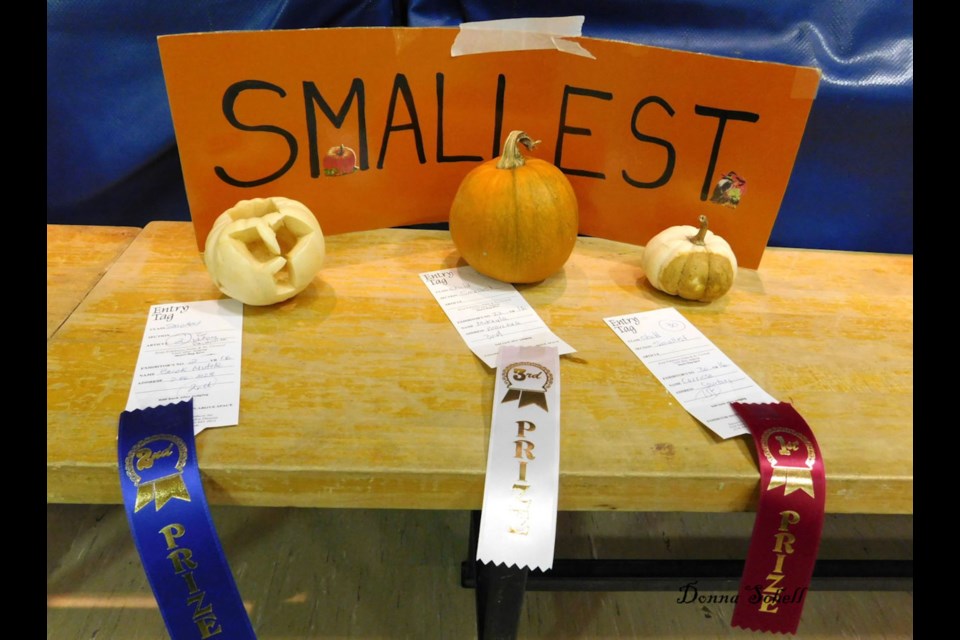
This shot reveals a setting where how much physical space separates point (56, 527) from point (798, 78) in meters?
1.29

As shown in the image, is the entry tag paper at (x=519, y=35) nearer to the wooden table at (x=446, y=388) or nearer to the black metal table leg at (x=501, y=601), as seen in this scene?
the wooden table at (x=446, y=388)

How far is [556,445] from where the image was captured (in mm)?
546

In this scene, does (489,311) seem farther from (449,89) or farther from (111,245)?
(111,245)

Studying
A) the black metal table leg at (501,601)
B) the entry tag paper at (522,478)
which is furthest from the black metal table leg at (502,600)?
the entry tag paper at (522,478)

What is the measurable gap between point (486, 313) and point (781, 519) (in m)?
0.37

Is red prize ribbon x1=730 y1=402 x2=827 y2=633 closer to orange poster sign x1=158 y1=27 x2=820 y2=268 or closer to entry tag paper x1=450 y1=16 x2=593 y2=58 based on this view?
orange poster sign x1=158 y1=27 x2=820 y2=268

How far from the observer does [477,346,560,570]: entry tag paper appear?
19.8 inches

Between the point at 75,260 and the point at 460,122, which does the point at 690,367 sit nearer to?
the point at 460,122

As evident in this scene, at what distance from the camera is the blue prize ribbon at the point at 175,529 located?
51 cm

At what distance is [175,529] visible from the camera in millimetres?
509

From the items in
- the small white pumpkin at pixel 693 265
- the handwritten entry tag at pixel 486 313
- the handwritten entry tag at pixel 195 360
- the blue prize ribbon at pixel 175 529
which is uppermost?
the small white pumpkin at pixel 693 265

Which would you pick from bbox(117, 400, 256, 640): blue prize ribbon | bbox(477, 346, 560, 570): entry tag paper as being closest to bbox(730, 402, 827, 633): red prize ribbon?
bbox(477, 346, 560, 570): entry tag paper

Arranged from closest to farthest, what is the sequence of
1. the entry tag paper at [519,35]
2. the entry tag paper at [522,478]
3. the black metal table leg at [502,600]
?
the entry tag paper at [522,478], the black metal table leg at [502,600], the entry tag paper at [519,35]

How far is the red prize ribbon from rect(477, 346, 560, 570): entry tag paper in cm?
18
